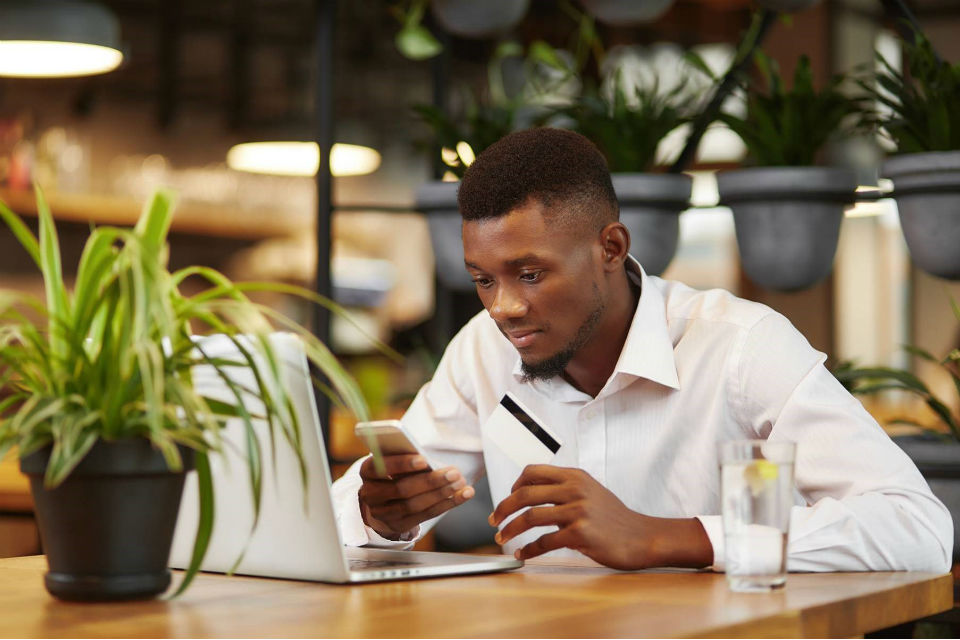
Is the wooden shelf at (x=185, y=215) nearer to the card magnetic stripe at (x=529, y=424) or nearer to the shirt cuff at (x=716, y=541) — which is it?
the card magnetic stripe at (x=529, y=424)

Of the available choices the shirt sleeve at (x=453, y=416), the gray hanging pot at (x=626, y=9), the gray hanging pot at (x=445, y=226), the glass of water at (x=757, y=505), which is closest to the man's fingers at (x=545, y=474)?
the glass of water at (x=757, y=505)

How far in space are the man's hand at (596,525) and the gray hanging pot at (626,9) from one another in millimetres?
1681

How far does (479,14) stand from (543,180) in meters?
1.28

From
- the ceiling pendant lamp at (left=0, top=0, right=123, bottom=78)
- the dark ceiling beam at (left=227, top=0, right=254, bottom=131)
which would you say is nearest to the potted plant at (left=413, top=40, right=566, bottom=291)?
the ceiling pendant lamp at (left=0, top=0, right=123, bottom=78)

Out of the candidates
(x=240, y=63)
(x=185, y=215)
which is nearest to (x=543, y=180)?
(x=185, y=215)

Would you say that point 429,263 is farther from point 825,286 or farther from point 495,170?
point 495,170

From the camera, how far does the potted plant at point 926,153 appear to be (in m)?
2.24

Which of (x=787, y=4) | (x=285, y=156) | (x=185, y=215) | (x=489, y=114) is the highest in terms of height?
(x=285, y=156)

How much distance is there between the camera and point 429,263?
7215 millimetres

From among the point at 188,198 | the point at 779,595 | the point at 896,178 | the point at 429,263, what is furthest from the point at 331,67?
the point at 429,263

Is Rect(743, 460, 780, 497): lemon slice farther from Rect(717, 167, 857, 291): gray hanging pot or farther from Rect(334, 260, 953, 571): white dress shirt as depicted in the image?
Rect(717, 167, 857, 291): gray hanging pot

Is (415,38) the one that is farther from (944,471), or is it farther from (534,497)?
(534,497)

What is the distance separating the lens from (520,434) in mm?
1535

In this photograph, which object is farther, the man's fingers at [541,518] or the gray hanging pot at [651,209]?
the gray hanging pot at [651,209]
